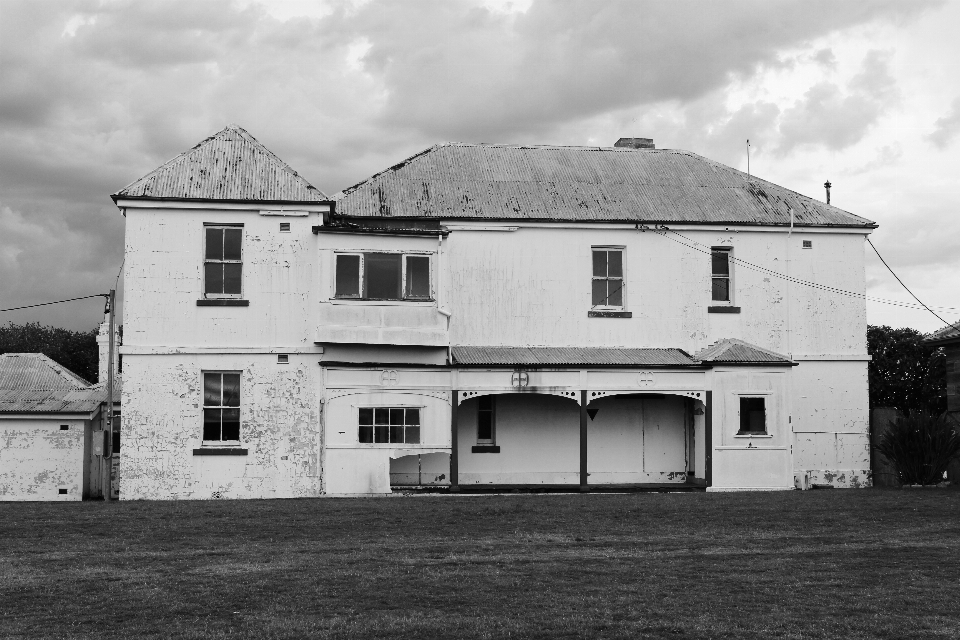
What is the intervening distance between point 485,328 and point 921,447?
37.1 feet

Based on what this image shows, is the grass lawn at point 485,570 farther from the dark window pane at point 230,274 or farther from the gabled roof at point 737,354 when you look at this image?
the dark window pane at point 230,274

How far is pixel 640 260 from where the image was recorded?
1155 inches

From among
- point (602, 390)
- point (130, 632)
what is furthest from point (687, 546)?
point (602, 390)

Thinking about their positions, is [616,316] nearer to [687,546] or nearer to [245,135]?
[245,135]

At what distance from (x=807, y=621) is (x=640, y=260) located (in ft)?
61.2

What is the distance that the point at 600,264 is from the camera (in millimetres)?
29516

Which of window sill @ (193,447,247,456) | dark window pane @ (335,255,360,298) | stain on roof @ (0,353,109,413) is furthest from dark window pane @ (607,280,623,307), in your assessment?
stain on roof @ (0,353,109,413)

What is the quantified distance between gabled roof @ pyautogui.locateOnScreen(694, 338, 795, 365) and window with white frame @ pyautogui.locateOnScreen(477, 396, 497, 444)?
5.37 meters

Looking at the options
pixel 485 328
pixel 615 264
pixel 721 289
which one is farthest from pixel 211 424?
pixel 721 289

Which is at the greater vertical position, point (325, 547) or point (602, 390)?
point (602, 390)

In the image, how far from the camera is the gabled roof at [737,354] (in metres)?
27.6

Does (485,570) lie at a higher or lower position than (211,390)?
lower

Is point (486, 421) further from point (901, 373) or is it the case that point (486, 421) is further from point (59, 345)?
point (59, 345)

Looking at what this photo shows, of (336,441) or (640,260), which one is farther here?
(640,260)
